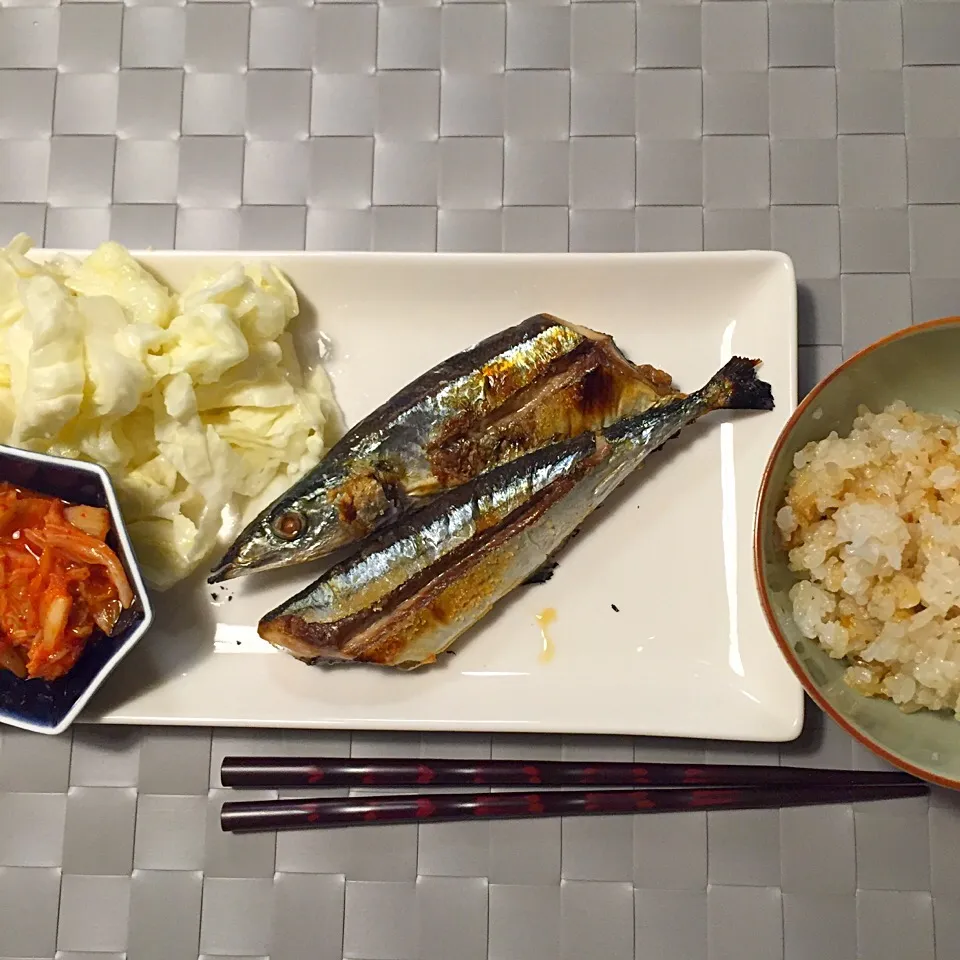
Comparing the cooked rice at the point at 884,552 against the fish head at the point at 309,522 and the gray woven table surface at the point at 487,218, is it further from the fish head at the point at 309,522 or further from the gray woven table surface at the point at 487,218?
the fish head at the point at 309,522

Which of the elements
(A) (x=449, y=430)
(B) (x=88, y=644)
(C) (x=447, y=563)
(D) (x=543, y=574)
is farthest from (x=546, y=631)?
(B) (x=88, y=644)

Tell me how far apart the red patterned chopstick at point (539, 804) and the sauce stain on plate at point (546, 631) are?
0.29m

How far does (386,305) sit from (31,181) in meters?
0.92

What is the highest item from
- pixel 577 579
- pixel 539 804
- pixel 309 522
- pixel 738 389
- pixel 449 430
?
pixel 738 389

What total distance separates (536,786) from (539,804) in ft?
0.12

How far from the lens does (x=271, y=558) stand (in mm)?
1740

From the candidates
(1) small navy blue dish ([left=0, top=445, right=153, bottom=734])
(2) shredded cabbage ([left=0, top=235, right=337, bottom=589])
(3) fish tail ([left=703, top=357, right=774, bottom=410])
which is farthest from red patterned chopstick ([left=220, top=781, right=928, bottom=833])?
(3) fish tail ([left=703, top=357, right=774, bottom=410])

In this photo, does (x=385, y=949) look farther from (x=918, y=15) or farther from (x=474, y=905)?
(x=918, y=15)

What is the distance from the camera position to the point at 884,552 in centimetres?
155

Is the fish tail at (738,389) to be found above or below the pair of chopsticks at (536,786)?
above

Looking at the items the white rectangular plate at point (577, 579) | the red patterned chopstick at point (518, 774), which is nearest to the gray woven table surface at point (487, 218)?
the red patterned chopstick at point (518, 774)

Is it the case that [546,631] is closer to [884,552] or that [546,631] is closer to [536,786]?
[536,786]

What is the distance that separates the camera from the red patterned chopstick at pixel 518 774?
1813mm

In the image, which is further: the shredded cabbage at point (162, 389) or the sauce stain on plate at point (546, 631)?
the sauce stain on plate at point (546, 631)
